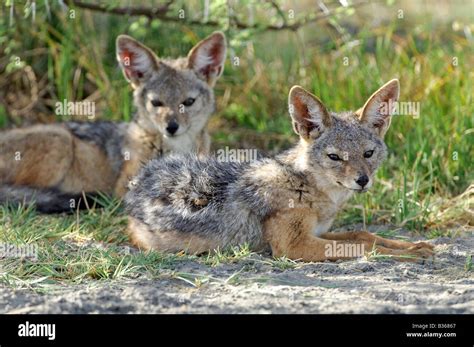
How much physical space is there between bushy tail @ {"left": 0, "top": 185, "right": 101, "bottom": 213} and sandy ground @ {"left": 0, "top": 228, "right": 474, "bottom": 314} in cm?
202

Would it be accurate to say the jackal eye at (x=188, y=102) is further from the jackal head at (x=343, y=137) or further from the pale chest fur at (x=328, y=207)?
the pale chest fur at (x=328, y=207)

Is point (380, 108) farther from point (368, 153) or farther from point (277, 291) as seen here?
point (277, 291)

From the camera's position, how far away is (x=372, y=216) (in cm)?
735

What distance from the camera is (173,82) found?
823 centimetres

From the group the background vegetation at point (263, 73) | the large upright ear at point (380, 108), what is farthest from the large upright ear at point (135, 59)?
the large upright ear at point (380, 108)

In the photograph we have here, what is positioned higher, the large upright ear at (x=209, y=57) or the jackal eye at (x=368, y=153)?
the large upright ear at (x=209, y=57)

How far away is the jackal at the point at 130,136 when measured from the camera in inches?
320

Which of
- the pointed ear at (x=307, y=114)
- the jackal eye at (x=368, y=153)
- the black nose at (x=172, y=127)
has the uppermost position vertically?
the pointed ear at (x=307, y=114)

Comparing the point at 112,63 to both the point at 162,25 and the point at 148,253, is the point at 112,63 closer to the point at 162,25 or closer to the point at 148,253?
the point at 162,25

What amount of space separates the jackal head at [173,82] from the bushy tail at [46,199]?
103 cm

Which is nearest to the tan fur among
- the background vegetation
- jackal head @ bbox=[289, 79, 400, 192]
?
jackal head @ bbox=[289, 79, 400, 192]

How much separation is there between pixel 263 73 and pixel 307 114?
11.9 ft

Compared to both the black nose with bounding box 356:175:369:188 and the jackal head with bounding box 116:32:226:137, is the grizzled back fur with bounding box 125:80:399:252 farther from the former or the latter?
the jackal head with bounding box 116:32:226:137

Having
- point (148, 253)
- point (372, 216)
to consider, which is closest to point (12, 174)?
point (148, 253)
